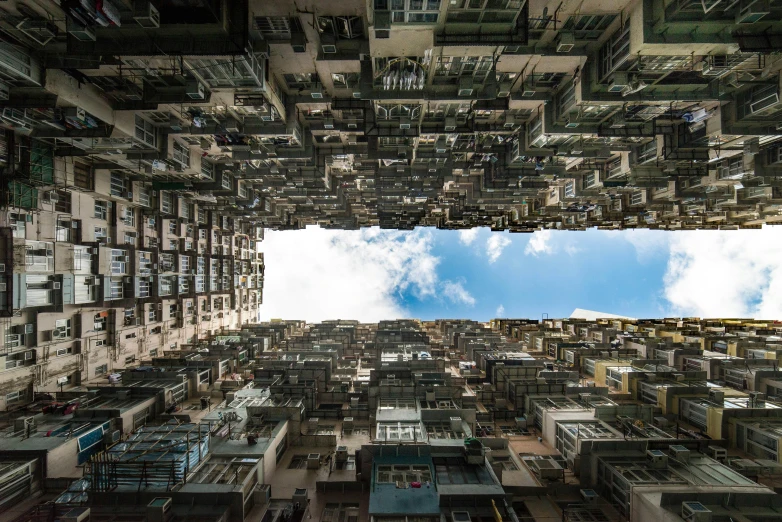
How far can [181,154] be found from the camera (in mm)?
34656

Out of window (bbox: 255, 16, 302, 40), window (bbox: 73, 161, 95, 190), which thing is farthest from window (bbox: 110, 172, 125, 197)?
window (bbox: 255, 16, 302, 40)

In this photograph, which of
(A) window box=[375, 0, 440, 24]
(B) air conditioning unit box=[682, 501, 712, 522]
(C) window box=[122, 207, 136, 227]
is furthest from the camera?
(C) window box=[122, 207, 136, 227]

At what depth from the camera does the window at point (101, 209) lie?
125 feet

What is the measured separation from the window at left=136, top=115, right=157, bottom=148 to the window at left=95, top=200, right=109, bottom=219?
14.0 metres

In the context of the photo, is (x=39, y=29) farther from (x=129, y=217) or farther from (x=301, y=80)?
(x=129, y=217)

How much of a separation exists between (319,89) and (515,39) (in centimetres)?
1422

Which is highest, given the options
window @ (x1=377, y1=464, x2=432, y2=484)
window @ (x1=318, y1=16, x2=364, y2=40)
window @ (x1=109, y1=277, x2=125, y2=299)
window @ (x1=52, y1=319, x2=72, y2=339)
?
window @ (x1=318, y1=16, x2=364, y2=40)

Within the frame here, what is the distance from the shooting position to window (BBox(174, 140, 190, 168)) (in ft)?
111

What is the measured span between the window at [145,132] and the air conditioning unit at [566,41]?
3078 centimetres

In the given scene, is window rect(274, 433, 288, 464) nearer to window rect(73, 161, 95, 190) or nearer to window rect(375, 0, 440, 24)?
window rect(375, 0, 440, 24)

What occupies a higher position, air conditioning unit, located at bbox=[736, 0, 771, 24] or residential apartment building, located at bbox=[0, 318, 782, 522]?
air conditioning unit, located at bbox=[736, 0, 771, 24]

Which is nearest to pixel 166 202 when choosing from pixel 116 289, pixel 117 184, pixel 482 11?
pixel 117 184

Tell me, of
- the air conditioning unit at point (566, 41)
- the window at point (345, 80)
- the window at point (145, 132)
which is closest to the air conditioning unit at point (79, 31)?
the window at point (145, 132)

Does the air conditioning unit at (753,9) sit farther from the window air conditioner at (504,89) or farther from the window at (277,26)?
the window at (277,26)
